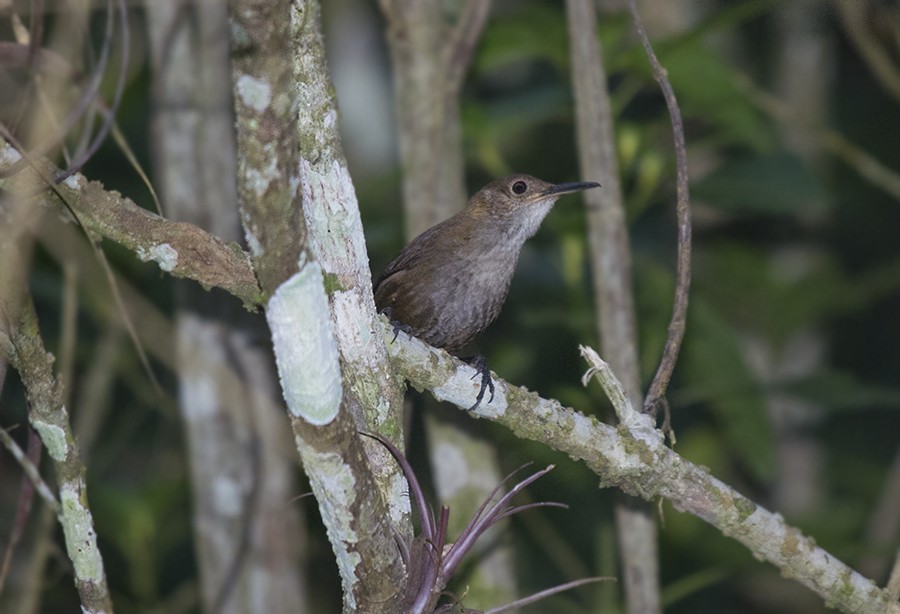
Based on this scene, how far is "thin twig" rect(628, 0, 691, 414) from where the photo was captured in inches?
127

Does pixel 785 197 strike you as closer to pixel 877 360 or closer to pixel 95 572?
pixel 95 572

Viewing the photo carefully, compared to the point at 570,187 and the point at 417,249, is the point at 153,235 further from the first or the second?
the point at 570,187

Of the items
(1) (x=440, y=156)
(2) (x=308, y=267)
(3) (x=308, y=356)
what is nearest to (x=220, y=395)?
(1) (x=440, y=156)

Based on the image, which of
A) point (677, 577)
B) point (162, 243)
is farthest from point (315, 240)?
point (677, 577)

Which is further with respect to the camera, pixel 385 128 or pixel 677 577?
→ pixel 385 128

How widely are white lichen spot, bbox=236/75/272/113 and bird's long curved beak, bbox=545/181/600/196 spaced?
2375 millimetres

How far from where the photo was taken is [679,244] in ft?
10.7

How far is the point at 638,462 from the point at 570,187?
5.21 ft

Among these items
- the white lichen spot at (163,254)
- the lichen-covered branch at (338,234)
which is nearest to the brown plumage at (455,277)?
the lichen-covered branch at (338,234)

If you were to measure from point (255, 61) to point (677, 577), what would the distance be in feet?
17.1

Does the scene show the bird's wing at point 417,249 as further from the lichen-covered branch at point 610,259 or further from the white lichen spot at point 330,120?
the white lichen spot at point 330,120

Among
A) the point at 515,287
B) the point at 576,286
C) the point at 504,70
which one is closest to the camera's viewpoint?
the point at 576,286

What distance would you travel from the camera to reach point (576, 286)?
195 inches

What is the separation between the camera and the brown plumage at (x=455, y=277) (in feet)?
15.0
